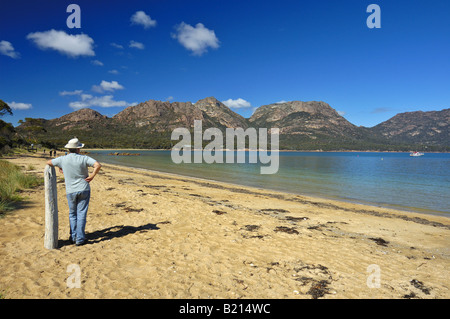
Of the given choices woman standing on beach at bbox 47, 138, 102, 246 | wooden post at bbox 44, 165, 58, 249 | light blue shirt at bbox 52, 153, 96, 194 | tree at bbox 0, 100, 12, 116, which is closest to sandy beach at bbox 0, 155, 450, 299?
wooden post at bbox 44, 165, 58, 249

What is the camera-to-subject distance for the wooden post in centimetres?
504

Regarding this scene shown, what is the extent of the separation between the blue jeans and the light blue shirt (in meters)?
0.14

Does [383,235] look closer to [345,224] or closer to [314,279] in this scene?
[345,224]

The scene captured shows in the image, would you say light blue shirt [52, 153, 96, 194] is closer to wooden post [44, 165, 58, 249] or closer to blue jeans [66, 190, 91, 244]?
blue jeans [66, 190, 91, 244]

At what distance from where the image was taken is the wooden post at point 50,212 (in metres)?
5.04

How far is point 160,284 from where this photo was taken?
13.2 feet

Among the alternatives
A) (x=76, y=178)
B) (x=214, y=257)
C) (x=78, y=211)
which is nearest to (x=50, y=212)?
(x=78, y=211)

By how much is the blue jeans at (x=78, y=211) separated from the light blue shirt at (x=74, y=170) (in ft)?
0.47

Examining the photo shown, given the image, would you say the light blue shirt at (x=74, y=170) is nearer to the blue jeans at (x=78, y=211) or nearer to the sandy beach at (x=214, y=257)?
the blue jeans at (x=78, y=211)

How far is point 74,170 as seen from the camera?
4996 millimetres

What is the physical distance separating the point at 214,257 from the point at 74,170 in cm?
360

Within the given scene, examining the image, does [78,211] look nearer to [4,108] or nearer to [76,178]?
[76,178]
